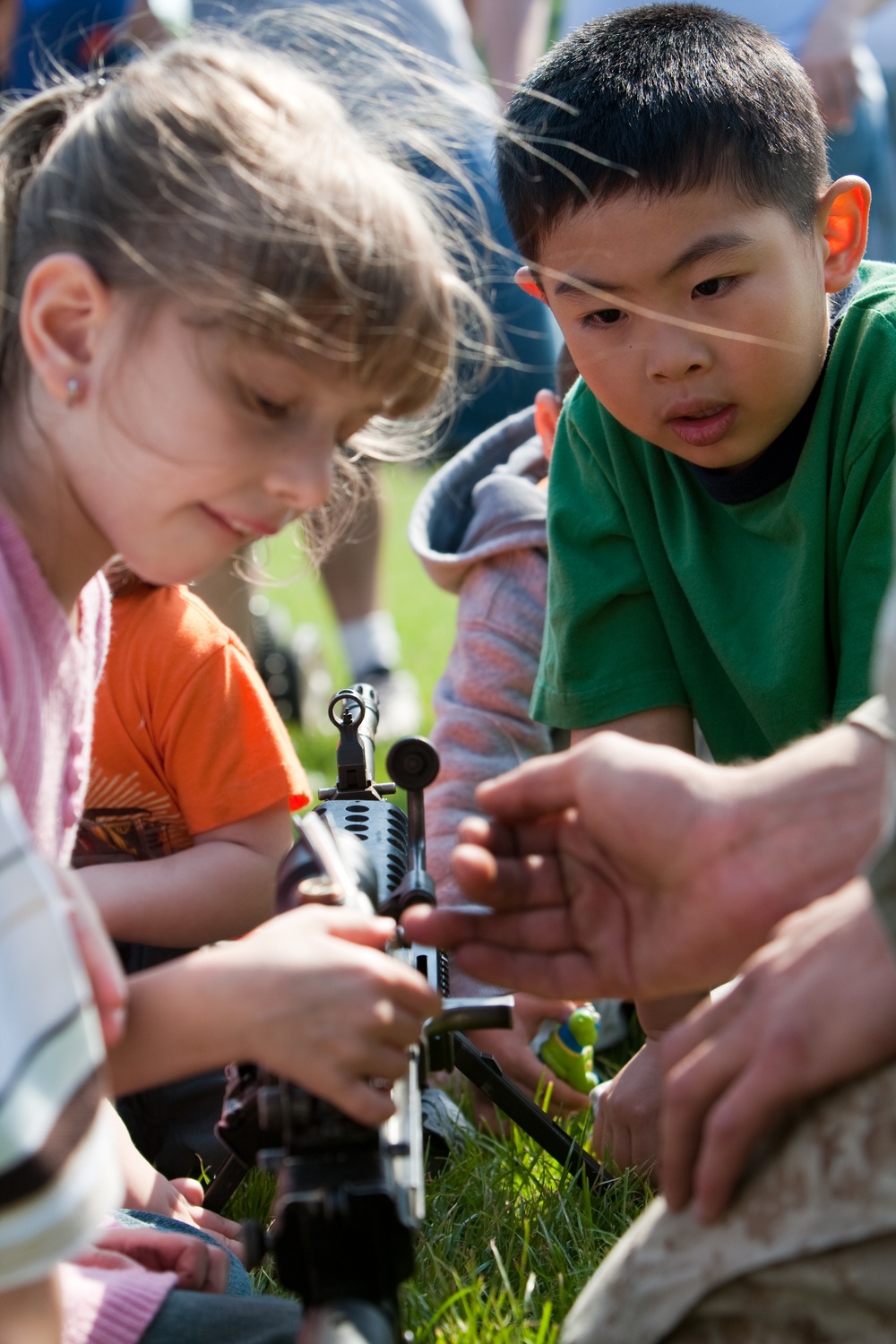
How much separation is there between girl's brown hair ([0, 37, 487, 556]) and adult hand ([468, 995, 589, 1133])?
1158 mm

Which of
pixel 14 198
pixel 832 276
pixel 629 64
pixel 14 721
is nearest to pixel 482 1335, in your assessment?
pixel 14 721

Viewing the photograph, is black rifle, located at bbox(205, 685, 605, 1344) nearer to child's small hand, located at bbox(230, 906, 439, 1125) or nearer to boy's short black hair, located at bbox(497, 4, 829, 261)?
child's small hand, located at bbox(230, 906, 439, 1125)

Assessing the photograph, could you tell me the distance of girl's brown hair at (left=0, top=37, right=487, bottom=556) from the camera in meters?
1.39

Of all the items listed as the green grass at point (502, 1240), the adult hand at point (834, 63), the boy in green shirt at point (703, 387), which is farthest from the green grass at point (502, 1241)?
the adult hand at point (834, 63)

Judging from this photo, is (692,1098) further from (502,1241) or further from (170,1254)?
(502,1241)

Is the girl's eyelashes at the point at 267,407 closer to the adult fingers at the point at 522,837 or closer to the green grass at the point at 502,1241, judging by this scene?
the adult fingers at the point at 522,837

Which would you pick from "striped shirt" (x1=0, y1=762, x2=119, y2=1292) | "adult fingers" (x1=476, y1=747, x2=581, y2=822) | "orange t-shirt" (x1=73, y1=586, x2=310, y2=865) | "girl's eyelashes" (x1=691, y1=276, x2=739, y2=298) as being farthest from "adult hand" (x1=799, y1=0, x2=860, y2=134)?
"striped shirt" (x1=0, y1=762, x2=119, y2=1292)

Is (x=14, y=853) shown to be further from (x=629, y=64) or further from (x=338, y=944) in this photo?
(x=629, y=64)

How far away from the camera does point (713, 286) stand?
2.04 metres

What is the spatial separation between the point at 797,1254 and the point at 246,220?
987 mm

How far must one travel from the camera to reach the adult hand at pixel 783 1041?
1108 mm

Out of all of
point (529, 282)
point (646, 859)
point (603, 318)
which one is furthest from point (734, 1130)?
point (529, 282)

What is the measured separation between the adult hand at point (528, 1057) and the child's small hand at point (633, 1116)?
22 cm

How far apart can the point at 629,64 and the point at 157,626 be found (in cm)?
105
